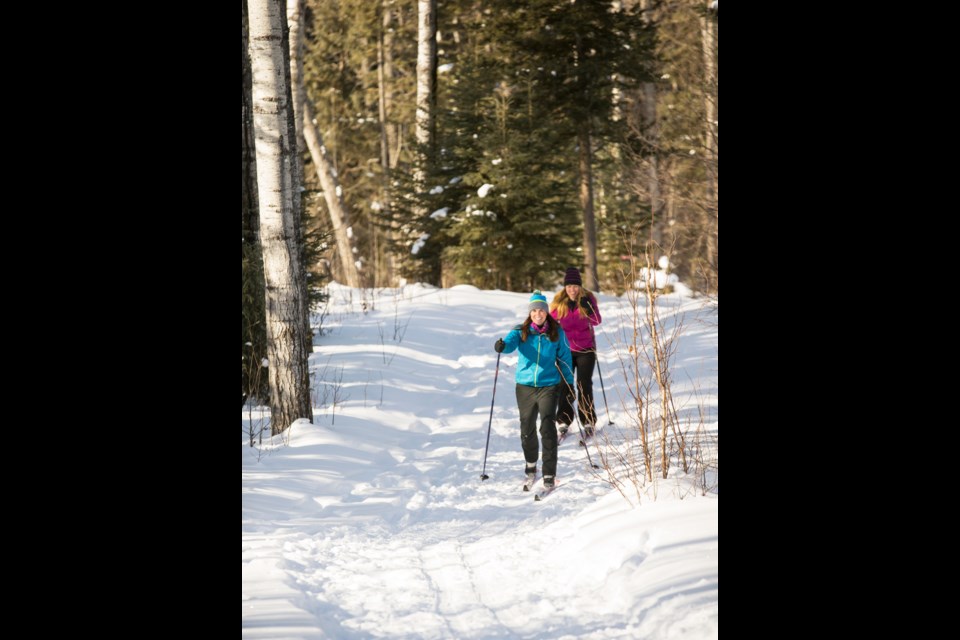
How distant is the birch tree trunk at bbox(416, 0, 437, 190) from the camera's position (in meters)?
17.8

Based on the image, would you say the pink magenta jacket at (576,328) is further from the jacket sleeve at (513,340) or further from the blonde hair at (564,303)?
the jacket sleeve at (513,340)

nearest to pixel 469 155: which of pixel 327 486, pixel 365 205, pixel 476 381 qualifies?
pixel 476 381

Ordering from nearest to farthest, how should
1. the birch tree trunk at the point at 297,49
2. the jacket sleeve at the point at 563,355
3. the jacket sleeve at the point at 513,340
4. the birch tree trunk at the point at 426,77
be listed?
the jacket sleeve at the point at 513,340, the jacket sleeve at the point at 563,355, the birch tree trunk at the point at 297,49, the birch tree trunk at the point at 426,77

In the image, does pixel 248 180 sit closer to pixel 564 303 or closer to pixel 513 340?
pixel 564 303

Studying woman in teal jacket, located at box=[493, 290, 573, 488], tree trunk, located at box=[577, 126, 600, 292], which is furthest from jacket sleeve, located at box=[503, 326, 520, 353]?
tree trunk, located at box=[577, 126, 600, 292]

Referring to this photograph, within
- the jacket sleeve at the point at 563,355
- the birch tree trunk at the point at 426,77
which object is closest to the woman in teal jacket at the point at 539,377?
the jacket sleeve at the point at 563,355

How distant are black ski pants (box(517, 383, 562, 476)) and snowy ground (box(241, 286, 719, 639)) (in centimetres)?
32

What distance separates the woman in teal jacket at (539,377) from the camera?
25.0 feet

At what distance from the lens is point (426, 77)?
18.0 meters

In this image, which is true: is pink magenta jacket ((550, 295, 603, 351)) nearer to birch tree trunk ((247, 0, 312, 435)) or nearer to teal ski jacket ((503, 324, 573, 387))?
teal ski jacket ((503, 324, 573, 387))
